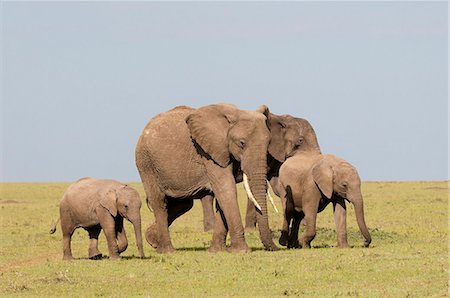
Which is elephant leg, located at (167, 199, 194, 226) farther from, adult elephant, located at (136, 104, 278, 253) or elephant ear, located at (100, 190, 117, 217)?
elephant ear, located at (100, 190, 117, 217)

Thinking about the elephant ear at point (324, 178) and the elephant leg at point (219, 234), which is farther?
the elephant ear at point (324, 178)

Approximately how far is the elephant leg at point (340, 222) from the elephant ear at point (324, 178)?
569 millimetres

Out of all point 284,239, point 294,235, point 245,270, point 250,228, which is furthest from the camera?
point 250,228

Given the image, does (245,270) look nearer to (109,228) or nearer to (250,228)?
(109,228)

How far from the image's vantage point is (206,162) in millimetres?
25312

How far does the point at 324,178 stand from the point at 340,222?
1143 millimetres

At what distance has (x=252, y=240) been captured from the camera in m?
29.9

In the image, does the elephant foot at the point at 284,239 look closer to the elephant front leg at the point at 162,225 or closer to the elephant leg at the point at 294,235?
the elephant leg at the point at 294,235

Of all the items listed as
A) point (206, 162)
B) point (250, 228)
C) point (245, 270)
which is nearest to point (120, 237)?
point (206, 162)

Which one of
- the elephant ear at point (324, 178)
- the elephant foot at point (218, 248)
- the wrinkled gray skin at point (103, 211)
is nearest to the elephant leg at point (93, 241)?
the wrinkled gray skin at point (103, 211)

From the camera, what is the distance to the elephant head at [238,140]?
24344mm

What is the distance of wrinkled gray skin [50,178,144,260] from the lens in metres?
23.4

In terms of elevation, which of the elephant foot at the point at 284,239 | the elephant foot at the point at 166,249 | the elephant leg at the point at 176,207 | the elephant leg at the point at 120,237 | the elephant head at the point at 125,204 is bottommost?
the elephant foot at the point at 166,249

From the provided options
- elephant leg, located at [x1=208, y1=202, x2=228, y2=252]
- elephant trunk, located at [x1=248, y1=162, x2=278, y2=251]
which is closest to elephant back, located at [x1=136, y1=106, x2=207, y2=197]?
elephant leg, located at [x1=208, y1=202, x2=228, y2=252]
